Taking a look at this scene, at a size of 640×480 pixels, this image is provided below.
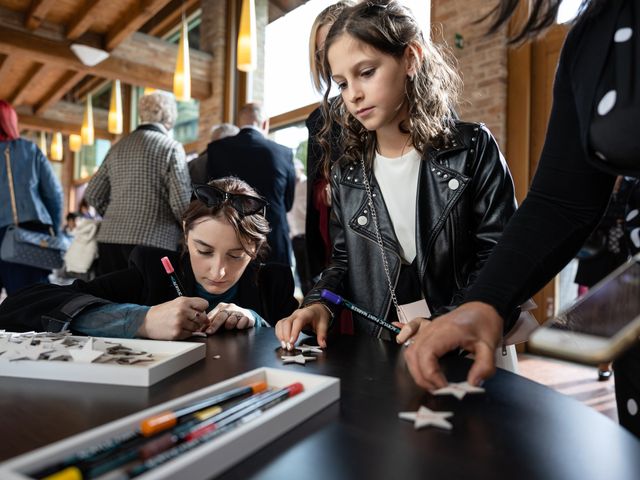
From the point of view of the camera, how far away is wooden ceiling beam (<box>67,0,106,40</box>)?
21.0 feet

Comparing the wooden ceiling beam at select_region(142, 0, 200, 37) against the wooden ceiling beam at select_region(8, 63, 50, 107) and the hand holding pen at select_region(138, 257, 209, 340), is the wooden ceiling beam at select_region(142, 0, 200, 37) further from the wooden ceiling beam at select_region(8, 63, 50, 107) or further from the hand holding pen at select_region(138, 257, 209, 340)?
the hand holding pen at select_region(138, 257, 209, 340)

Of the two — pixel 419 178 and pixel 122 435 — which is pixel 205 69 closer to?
pixel 419 178

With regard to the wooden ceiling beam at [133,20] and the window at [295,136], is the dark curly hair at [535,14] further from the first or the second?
the wooden ceiling beam at [133,20]

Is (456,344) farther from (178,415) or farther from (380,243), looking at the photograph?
(380,243)

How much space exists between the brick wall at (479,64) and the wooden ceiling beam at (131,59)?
12.8 feet

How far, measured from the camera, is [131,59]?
7.48 metres

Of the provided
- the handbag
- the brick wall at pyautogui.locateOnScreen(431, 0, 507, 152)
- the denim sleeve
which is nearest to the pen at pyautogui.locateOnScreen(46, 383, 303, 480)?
the denim sleeve

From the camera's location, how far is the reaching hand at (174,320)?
1.12 metres

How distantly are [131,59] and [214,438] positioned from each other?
7943mm

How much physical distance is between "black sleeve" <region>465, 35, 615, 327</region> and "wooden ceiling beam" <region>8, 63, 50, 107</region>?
32.0ft

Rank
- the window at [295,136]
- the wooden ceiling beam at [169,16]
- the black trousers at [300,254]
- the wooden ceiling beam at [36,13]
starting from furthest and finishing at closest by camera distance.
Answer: the wooden ceiling beam at [169,16] < the wooden ceiling beam at [36,13] < the window at [295,136] < the black trousers at [300,254]

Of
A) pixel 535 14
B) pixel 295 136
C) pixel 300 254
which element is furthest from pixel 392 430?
pixel 295 136

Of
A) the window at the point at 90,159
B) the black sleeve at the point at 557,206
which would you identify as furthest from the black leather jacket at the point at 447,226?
the window at the point at 90,159

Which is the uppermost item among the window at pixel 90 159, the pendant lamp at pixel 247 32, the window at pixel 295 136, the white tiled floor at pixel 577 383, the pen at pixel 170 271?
the window at pixel 90 159
